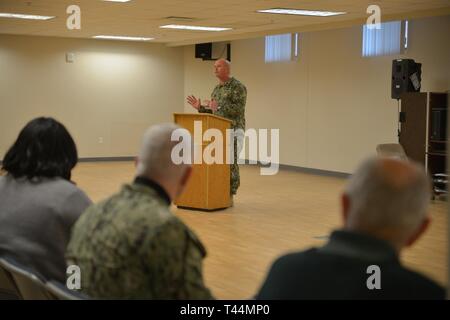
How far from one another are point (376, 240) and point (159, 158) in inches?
31.0

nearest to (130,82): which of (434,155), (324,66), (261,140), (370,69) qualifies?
(261,140)

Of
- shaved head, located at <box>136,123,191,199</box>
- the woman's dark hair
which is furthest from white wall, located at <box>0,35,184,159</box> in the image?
shaved head, located at <box>136,123,191,199</box>

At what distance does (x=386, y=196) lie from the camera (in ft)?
5.22

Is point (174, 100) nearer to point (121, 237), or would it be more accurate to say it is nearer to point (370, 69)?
point (370, 69)

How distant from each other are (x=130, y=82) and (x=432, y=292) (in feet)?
47.4

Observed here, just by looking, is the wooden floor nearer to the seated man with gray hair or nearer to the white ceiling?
the seated man with gray hair

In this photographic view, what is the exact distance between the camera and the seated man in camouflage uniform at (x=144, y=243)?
6.35 ft

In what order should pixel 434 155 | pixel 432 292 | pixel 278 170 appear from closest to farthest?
pixel 432 292 → pixel 434 155 → pixel 278 170

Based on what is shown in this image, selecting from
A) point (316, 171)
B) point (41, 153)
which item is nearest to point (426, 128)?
point (316, 171)

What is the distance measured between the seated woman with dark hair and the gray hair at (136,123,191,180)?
70 centimetres

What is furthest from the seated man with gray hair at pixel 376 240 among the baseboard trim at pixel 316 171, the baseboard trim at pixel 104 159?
the baseboard trim at pixel 104 159

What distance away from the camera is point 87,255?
2.07m

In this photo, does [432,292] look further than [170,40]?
No
